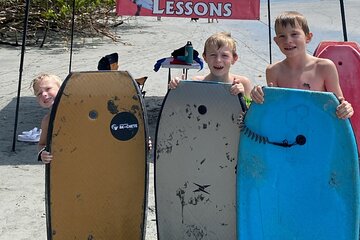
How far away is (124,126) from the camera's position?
3.04m

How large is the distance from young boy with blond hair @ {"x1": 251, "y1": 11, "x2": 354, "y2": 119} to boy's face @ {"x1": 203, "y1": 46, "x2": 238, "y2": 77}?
10.3 inches

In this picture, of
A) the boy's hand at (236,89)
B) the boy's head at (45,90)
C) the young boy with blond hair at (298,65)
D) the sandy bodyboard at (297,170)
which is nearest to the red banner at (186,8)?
the young boy with blond hair at (298,65)

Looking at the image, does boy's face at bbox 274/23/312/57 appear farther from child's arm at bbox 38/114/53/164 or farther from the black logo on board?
child's arm at bbox 38/114/53/164

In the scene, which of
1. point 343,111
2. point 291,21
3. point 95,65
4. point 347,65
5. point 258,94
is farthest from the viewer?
point 95,65

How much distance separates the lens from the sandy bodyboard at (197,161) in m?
2.99

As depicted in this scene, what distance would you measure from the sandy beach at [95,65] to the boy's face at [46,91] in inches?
35.7

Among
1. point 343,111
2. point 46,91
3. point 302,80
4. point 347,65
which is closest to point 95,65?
point 347,65

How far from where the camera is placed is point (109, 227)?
313cm

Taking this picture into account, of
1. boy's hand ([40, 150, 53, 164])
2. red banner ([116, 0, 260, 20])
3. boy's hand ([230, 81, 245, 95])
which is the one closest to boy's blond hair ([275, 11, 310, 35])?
boy's hand ([230, 81, 245, 95])

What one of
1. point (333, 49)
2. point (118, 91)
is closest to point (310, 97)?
point (118, 91)

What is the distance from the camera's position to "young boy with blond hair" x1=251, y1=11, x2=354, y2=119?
9.93 feet

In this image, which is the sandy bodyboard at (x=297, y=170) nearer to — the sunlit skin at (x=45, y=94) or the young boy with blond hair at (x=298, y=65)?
the young boy with blond hair at (x=298, y=65)

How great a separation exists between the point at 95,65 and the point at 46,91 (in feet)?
24.9

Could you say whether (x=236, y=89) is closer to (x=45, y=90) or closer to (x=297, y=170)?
(x=297, y=170)
